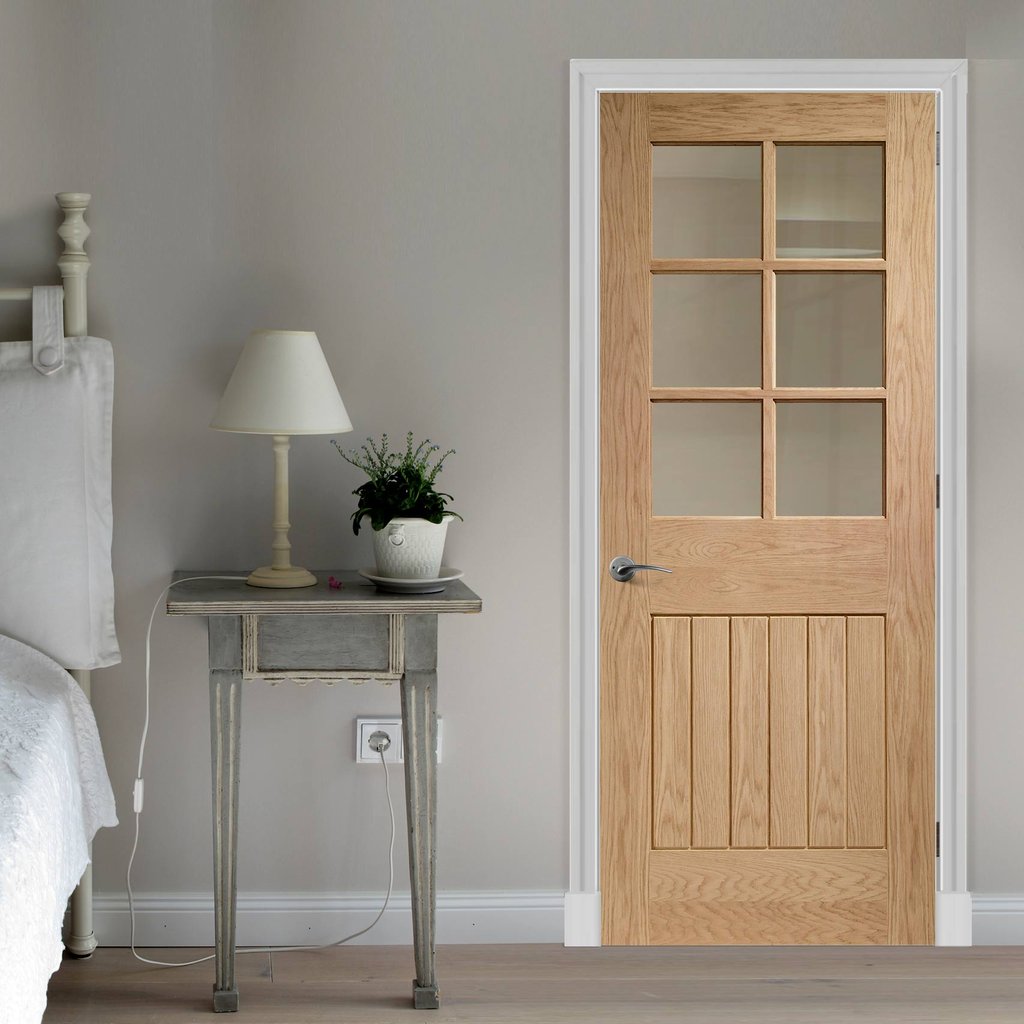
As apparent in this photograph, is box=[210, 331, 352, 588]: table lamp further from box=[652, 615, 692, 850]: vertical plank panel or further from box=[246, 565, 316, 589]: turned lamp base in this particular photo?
box=[652, 615, 692, 850]: vertical plank panel

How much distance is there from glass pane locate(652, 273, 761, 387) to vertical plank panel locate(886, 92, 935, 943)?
0.99 ft

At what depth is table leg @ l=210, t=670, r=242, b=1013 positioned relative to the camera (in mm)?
1977

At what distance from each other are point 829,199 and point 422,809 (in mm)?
1553

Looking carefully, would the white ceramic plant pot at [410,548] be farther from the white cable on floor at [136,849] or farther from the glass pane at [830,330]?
the glass pane at [830,330]

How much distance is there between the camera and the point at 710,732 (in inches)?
91.8

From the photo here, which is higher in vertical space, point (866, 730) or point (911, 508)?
point (911, 508)

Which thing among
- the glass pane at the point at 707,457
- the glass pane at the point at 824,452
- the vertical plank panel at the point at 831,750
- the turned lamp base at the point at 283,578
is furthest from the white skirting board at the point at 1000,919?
the turned lamp base at the point at 283,578

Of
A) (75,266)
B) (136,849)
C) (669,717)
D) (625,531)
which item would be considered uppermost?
(75,266)

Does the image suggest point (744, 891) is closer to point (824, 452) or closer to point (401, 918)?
point (401, 918)

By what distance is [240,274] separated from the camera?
2262mm

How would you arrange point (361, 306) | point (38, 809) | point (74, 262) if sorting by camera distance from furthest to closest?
point (361, 306) < point (74, 262) < point (38, 809)

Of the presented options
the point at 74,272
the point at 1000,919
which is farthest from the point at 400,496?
the point at 1000,919

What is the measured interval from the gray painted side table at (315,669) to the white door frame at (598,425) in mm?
434

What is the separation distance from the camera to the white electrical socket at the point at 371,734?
230 centimetres
